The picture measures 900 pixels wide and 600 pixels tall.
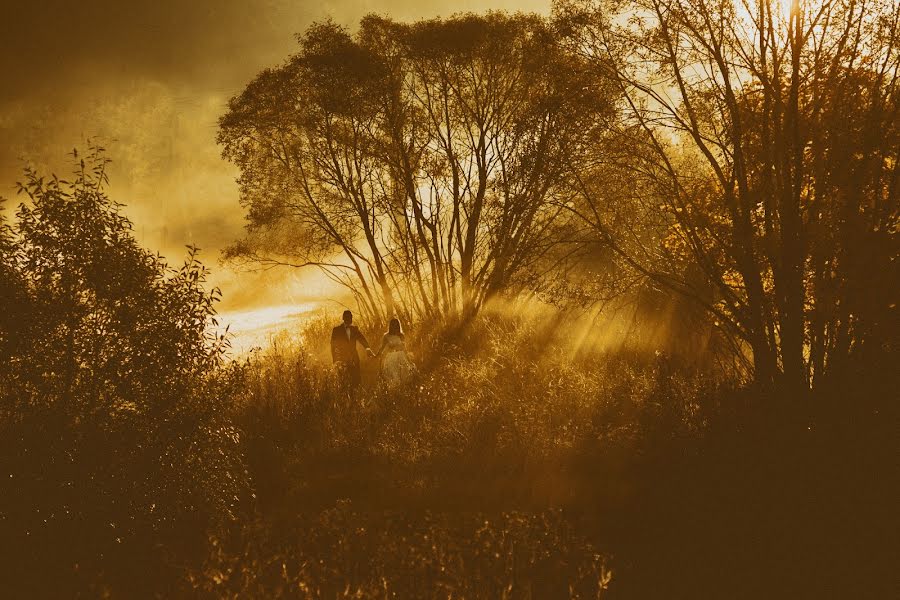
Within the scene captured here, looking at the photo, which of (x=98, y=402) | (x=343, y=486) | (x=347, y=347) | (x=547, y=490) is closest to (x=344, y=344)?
(x=347, y=347)

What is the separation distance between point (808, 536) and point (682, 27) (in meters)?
8.05

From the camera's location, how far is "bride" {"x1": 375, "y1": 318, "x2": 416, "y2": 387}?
13828mm

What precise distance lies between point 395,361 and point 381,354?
47 centimetres

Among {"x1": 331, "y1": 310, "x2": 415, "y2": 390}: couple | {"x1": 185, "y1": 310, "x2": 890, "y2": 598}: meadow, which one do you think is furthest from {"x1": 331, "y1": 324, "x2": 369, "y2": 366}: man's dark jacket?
{"x1": 185, "y1": 310, "x2": 890, "y2": 598}: meadow

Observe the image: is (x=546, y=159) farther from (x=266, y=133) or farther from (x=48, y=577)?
(x=48, y=577)

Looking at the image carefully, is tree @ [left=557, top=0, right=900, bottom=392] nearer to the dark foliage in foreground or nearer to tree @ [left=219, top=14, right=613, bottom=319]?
the dark foliage in foreground

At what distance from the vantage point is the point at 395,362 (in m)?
13.9

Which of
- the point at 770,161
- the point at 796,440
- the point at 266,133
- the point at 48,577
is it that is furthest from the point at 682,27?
the point at 266,133

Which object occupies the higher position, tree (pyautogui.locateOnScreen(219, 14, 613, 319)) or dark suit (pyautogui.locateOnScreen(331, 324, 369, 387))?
tree (pyautogui.locateOnScreen(219, 14, 613, 319))

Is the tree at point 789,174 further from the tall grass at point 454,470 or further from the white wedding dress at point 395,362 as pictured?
the white wedding dress at point 395,362

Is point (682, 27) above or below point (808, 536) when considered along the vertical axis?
above

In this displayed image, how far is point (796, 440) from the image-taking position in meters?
8.30

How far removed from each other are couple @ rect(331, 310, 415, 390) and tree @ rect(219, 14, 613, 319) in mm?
4517

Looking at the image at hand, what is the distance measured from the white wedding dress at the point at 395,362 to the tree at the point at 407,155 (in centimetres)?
452
